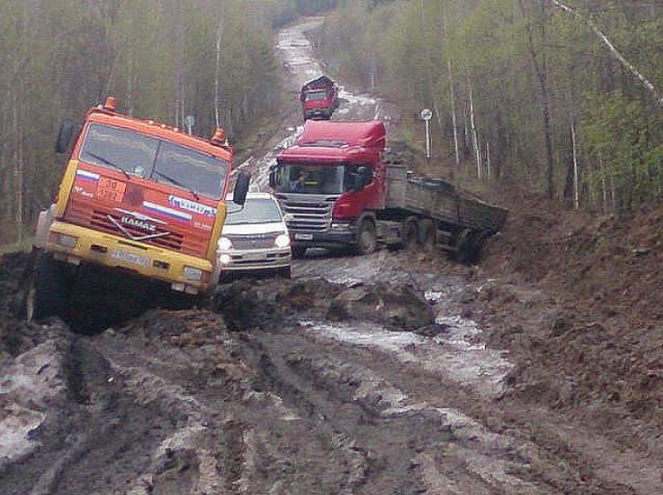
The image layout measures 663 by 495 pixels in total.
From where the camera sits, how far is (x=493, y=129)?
53.7 m

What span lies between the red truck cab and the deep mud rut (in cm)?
1010

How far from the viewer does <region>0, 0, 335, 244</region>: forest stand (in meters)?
37.9

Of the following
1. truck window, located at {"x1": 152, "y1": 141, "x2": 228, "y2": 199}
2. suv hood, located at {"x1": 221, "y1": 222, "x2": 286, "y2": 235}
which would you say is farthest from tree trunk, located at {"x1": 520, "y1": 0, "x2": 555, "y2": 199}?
truck window, located at {"x1": 152, "y1": 141, "x2": 228, "y2": 199}

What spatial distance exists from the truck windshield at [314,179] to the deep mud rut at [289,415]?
10354 mm

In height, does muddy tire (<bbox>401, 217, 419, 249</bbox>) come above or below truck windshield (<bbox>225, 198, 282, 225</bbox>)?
below

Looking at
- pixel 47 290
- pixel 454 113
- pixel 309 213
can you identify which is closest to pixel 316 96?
pixel 454 113

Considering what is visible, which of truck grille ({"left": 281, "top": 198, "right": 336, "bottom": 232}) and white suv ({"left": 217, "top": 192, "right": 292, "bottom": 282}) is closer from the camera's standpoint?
white suv ({"left": 217, "top": 192, "right": 292, "bottom": 282})

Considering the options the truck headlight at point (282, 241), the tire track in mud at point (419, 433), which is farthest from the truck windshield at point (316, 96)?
the tire track in mud at point (419, 433)

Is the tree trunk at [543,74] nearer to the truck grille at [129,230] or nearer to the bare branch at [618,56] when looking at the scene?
the bare branch at [618,56]

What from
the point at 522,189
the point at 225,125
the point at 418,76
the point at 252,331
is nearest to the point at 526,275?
the point at 252,331

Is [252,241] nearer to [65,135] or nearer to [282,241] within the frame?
[282,241]

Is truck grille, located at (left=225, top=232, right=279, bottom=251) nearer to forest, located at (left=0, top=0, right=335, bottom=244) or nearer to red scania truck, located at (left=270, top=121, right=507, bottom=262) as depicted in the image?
red scania truck, located at (left=270, top=121, right=507, bottom=262)

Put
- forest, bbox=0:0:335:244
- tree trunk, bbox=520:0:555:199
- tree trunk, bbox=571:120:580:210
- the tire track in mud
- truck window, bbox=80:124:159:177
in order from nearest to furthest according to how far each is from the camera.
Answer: the tire track in mud < truck window, bbox=80:124:159:177 < tree trunk, bbox=520:0:555:199 < forest, bbox=0:0:335:244 < tree trunk, bbox=571:120:580:210

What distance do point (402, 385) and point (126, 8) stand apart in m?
40.6
